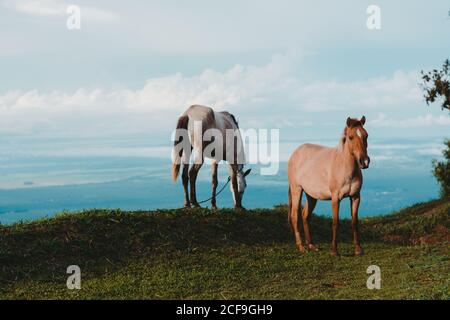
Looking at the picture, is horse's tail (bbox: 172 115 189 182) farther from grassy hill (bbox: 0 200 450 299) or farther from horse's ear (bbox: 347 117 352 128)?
horse's ear (bbox: 347 117 352 128)

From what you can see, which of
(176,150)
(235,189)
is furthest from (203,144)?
(235,189)

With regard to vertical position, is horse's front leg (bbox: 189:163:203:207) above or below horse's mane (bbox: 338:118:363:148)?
below

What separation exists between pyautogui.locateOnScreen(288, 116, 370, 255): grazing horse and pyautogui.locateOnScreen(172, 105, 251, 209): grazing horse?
3.64 meters

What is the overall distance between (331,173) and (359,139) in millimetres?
1230

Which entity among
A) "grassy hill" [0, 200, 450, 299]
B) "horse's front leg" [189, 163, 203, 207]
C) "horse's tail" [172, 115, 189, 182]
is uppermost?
"horse's tail" [172, 115, 189, 182]

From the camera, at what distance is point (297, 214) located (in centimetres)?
1445

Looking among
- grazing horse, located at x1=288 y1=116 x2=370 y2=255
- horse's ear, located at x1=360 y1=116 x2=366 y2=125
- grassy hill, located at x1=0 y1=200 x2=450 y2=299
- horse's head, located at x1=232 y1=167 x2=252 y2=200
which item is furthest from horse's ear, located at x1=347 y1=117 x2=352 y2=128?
horse's head, located at x1=232 y1=167 x2=252 y2=200

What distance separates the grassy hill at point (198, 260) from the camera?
11.0m

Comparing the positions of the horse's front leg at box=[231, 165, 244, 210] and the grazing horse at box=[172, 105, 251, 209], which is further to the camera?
the horse's front leg at box=[231, 165, 244, 210]

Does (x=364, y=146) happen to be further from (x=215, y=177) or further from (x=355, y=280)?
(x=215, y=177)

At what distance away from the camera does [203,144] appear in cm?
1719

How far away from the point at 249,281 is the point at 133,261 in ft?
10.4

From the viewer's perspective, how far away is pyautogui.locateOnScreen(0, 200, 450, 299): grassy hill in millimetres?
10992
